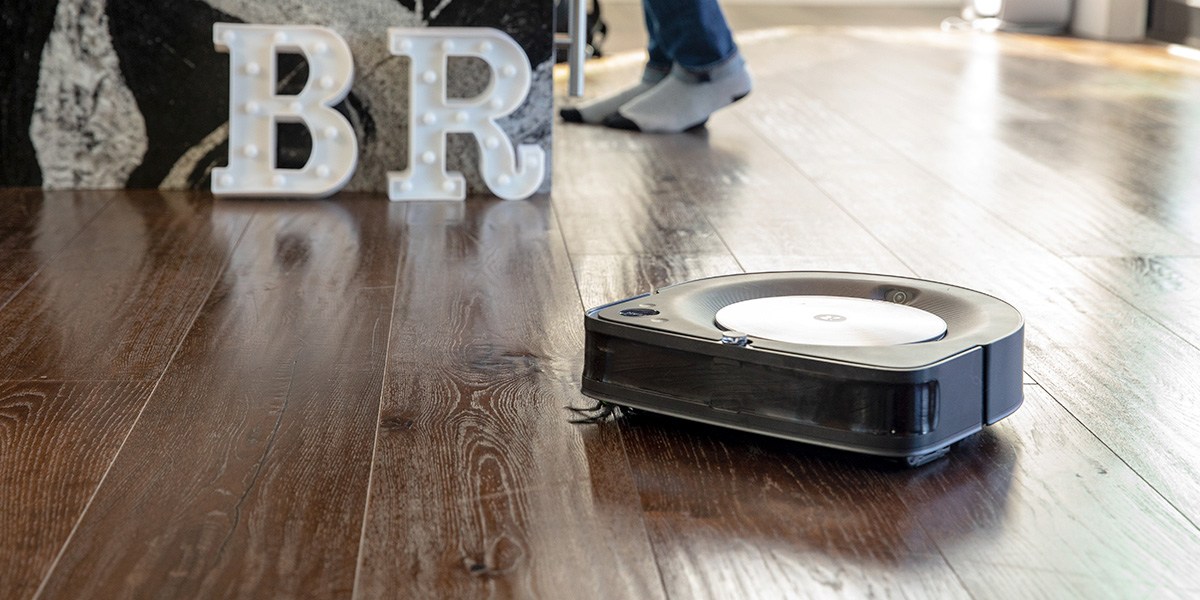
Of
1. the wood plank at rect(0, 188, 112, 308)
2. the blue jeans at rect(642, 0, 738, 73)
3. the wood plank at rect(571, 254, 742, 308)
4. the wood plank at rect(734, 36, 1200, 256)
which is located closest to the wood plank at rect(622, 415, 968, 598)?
the wood plank at rect(571, 254, 742, 308)

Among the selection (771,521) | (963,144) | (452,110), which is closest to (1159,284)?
(771,521)

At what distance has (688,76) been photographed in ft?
9.37

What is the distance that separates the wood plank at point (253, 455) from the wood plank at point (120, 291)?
39 millimetres

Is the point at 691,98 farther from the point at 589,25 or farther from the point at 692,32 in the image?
the point at 589,25

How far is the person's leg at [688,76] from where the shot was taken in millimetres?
2789

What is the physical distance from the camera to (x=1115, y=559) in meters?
0.86

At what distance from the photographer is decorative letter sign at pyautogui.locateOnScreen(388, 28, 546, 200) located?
6.76 ft

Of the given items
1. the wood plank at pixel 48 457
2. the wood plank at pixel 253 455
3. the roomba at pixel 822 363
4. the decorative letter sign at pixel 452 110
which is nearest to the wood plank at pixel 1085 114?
the decorative letter sign at pixel 452 110

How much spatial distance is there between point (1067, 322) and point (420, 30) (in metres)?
1.06

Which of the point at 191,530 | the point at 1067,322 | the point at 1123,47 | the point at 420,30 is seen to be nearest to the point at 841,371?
the point at 191,530

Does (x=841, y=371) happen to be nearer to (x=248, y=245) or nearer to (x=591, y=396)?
(x=591, y=396)

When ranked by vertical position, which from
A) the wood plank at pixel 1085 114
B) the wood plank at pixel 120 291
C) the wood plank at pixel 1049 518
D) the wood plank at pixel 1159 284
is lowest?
the wood plank at pixel 120 291

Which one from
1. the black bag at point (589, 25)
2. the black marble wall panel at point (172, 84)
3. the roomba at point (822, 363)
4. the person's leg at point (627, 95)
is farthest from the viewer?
the black bag at point (589, 25)

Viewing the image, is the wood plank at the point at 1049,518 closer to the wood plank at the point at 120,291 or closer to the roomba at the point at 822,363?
the roomba at the point at 822,363
